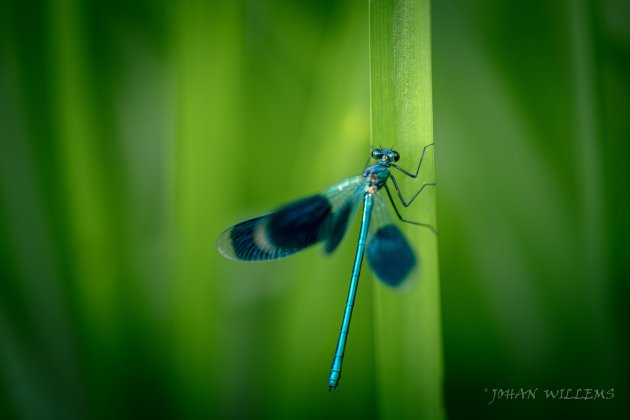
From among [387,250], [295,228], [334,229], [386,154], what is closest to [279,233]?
[295,228]

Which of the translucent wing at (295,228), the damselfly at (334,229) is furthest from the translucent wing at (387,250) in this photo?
the translucent wing at (295,228)

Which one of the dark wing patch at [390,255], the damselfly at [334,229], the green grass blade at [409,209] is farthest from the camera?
the damselfly at [334,229]

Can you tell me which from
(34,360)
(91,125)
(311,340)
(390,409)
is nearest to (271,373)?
(311,340)

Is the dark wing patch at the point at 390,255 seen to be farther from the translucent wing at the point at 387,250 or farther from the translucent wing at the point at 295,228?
the translucent wing at the point at 295,228

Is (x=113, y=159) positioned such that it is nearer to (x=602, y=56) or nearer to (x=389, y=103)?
(x=389, y=103)

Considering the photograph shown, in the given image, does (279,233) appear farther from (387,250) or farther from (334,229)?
(387,250)

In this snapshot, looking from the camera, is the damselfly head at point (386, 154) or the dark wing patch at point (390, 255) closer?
the dark wing patch at point (390, 255)
